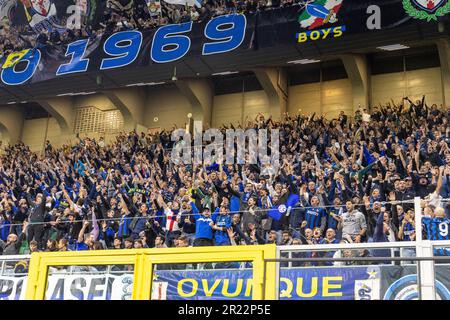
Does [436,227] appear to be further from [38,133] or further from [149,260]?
[38,133]

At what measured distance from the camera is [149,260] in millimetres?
5035

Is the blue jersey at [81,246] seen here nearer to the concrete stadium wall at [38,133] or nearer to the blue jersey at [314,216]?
the blue jersey at [314,216]

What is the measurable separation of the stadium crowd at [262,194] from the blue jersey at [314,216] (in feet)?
0.06

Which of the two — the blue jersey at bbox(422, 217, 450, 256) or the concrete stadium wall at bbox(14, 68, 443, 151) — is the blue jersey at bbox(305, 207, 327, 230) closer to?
the blue jersey at bbox(422, 217, 450, 256)

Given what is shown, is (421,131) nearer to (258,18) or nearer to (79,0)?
(258,18)

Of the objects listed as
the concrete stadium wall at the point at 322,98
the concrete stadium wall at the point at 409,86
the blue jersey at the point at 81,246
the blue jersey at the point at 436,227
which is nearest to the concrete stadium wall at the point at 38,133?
the concrete stadium wall at the point at 322,98

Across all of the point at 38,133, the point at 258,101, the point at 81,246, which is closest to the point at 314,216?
the point at 81,246

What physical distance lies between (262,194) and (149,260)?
722 cm

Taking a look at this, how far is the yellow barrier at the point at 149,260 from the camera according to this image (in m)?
4.65

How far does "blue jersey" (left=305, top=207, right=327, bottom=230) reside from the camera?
1031 cm

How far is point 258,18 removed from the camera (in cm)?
1850

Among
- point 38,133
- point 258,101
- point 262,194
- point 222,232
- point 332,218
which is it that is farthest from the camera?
point 38,133

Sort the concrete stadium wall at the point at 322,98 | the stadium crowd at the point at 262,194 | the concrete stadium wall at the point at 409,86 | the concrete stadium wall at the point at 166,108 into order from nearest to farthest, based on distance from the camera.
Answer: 1. the stadium crowd at the point at 262,194
2. the concrete stadium wall at the point at 409,86
3. the concrete stadium wall at the point at 322,98
4. the concrete stadium wall at the point at 166,108
